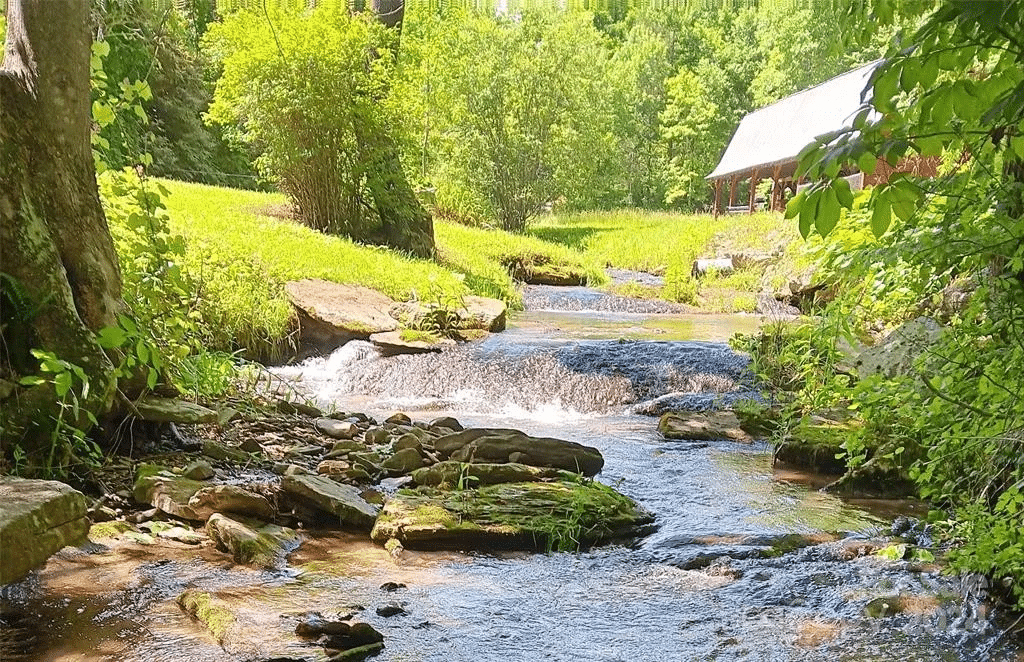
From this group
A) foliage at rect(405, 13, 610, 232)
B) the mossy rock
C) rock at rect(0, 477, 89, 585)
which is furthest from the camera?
foliage at rect(405, 13, 610, 232)

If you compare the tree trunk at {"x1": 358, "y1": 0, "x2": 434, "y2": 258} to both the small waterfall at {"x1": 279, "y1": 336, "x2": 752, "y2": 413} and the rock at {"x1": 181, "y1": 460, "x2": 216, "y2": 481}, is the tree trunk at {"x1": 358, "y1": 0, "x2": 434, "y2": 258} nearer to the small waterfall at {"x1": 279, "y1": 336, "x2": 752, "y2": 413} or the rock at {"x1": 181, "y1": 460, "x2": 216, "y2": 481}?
the small waterfall at {"x1": 279, "y1": 336, "x2": 752, "y2": 413}

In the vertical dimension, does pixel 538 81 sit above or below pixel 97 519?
above

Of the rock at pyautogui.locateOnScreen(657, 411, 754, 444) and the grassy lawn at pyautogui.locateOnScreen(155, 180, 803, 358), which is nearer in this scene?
the rock at pyautogui.locateOnScreen(657, 411, 754, 444)

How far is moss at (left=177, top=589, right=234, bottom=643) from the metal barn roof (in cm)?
1968

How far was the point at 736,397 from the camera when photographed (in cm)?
707

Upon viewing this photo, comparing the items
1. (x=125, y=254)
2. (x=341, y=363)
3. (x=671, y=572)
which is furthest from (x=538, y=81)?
(x=671, y=572)

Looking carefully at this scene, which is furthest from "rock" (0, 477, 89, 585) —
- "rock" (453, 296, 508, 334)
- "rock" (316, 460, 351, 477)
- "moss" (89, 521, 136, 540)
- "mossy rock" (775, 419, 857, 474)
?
"rock" (453, 296, 508, 334)

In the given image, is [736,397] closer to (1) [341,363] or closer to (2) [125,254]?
(1) [341,363]

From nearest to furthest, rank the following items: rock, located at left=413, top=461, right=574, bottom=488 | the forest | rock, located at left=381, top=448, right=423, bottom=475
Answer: the forest → rock, located at left=413, top=461, right=574, bottom=488 → rock, located at left=381, top=448, right=423, bottom=475

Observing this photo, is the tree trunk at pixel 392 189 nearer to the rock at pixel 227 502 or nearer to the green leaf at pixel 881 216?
the rock at pixel 227 502

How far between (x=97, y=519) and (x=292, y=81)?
34.2ft

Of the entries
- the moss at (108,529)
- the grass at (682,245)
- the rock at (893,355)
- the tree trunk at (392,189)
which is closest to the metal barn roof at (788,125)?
the grass at (682,245)

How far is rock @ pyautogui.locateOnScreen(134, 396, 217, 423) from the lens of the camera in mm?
3693

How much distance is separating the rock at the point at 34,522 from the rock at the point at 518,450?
2.28 m
